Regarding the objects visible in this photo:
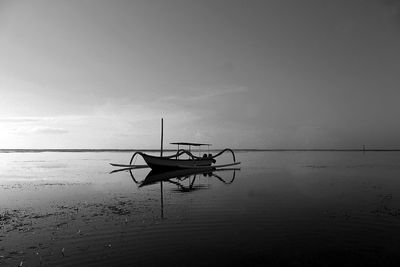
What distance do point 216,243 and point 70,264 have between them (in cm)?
581

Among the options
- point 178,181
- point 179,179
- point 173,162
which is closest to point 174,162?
point 173,162

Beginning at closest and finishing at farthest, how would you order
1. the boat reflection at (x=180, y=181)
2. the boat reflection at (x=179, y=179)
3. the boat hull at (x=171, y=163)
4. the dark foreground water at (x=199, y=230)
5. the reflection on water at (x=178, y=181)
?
the dark foreground water at (x=199, y=230) < the reflection on water at (x=178, y=181) < the boat reflection at (x=180, y=181) < the boat reflection at (x=179, y=179) < the boat hull at (x=171, y=163)

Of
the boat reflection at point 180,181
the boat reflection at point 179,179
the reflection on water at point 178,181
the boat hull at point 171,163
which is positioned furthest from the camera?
the boat hull at point 171,163

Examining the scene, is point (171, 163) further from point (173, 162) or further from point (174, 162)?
point (174, 162)

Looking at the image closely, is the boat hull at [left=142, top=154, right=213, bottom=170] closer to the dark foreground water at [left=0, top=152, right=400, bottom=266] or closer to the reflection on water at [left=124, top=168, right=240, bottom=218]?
the reflection on water at [left=124, top=168, right=240, bottom=218]

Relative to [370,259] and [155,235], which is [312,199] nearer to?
[370,259]

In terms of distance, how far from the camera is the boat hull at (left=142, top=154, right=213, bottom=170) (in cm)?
4847

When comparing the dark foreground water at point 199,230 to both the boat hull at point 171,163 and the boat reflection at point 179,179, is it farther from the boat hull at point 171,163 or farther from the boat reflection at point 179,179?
the boat hull at point 171,163

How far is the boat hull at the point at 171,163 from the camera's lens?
159 feet

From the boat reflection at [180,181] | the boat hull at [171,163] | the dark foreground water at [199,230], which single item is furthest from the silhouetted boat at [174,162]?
the dark foreground water at [199,230]

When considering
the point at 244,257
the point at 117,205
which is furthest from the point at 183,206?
the point at 244,257

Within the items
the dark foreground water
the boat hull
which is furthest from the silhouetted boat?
the dark foreground water

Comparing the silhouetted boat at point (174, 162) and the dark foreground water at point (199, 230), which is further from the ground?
the silhouetted boat at point (174, 162)

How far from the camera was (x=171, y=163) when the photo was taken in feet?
168
